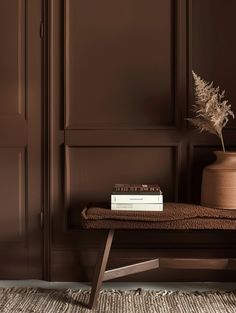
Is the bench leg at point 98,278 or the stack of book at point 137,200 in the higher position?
the stack of book at point 137,200

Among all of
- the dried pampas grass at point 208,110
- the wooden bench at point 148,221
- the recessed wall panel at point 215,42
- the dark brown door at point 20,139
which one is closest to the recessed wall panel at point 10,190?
the dark brown door at point 20,139

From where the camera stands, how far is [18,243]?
87.6 inches

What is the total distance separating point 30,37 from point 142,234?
46.6 inches

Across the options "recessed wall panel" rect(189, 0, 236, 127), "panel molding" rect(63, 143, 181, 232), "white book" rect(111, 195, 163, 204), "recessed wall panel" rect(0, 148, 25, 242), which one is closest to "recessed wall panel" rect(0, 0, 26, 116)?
"recessed wall panel" rect(0, 148, 25, 242)

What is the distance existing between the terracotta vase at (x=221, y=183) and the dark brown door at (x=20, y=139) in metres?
0.86

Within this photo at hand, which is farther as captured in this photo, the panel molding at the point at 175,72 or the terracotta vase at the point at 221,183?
the panel molding at the point at 175,72

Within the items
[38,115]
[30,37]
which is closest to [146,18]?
[30,37]

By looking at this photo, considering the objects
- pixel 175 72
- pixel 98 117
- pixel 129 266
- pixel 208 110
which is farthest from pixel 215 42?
pixel 129 266

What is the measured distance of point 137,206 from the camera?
193 cm

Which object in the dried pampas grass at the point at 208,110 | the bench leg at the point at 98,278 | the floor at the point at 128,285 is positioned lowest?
the floor at the point at 128,285

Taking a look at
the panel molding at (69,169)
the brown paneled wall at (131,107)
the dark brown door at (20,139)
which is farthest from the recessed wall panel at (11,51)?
the panel molding at (69,169)

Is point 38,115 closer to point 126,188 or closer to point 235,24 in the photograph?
point 126,188

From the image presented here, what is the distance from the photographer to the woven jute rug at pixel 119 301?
1864 mm

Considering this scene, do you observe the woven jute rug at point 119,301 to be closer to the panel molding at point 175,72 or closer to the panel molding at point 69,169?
the panel molding at point 69,169
